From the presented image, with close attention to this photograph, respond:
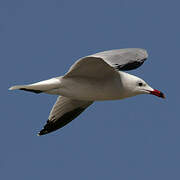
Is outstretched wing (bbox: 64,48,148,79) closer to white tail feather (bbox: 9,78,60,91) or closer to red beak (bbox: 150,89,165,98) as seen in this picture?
white tail feather (bbox: 9,78,60,91)

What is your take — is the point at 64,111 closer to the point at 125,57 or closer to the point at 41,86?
the point at 41,86

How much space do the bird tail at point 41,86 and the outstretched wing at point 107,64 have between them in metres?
0.18

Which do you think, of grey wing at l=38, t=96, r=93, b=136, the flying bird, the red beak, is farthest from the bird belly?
grey wing at l=38, t=96, r=93, b=136

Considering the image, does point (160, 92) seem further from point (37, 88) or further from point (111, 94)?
point (37, 88)

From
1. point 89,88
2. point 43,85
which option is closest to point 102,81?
point 89,88

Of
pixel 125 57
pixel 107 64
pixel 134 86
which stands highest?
pixel 125 57

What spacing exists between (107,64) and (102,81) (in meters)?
0.53

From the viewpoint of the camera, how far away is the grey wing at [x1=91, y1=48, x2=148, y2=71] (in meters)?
9.19

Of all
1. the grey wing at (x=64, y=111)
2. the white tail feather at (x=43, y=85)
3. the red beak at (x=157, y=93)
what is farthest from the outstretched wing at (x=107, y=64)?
the grey wing at (x=64, y=111)

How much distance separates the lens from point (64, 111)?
35.1ft

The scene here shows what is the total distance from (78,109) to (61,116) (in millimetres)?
A: 299

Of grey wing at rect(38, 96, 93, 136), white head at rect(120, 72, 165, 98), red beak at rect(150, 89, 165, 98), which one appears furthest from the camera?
grey wing at rect(38, 96, 93, 136)

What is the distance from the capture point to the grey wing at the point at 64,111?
35.0ft

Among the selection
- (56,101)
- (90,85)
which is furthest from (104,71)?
(56,101)
